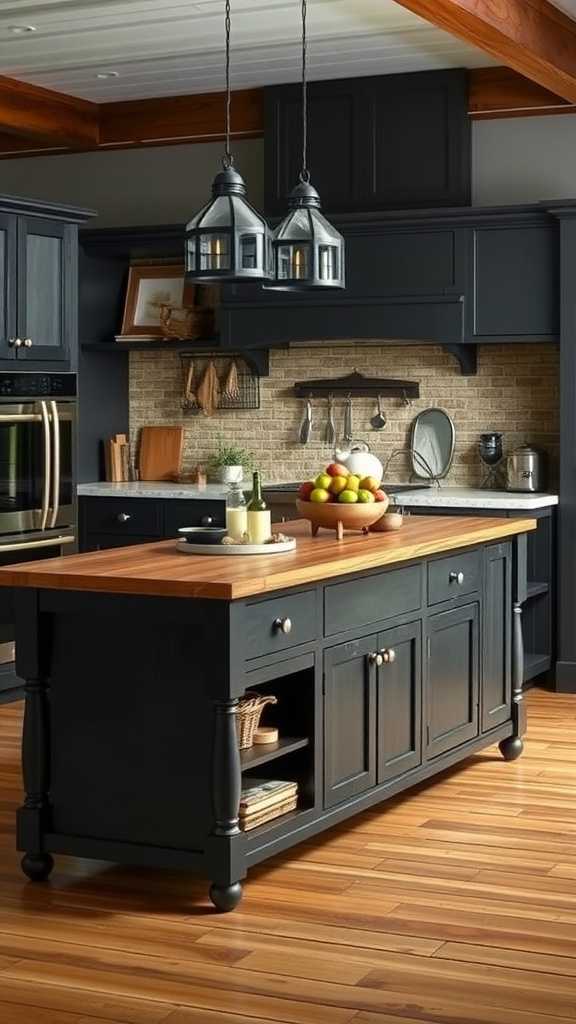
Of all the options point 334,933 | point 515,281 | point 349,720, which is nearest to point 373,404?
point 515,281

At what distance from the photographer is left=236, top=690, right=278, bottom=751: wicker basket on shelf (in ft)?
14.6

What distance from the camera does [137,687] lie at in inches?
173

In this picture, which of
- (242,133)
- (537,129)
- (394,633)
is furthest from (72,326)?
(394,633)

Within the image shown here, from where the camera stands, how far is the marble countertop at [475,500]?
24.2 ft

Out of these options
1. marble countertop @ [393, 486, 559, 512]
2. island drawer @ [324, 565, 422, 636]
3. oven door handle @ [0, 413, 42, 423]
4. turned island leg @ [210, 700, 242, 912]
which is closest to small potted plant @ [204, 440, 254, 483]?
marble countertop @ [393, 486, 559, 512]

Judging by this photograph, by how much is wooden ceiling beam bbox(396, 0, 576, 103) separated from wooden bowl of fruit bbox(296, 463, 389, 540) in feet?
5.52

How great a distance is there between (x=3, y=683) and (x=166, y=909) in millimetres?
3219

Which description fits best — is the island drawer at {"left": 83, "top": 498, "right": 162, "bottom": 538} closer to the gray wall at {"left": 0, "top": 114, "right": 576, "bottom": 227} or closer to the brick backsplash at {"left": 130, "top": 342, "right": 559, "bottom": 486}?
the brick backsplash at {"left": 130, "top": 342, "right": 559, "bottom": 486}

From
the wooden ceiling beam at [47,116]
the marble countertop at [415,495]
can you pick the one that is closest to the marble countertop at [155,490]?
the marble countertop at [415,495]

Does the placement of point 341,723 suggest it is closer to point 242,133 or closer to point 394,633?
point 394,633

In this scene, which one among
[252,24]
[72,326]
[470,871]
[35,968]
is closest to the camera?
[35,968]

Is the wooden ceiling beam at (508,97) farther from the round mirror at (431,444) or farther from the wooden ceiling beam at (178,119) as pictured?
the round mirror at (431,444)

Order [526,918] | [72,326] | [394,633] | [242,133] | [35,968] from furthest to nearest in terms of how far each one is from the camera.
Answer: [242,133], [72,326], [394,633], [526,918], [35,968]

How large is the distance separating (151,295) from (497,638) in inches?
143
